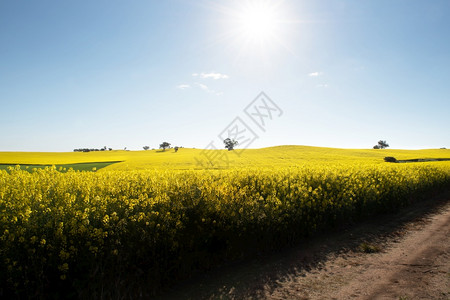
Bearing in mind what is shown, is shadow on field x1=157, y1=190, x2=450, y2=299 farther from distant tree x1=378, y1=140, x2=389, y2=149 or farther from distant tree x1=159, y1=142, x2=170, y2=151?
distant tree x1=378, y1=140, x2=389, y2=149

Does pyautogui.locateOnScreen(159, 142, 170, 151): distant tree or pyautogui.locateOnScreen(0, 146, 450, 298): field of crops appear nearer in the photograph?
pyautogui.locateOnScreen(0, 146, 450, 298): field of crops

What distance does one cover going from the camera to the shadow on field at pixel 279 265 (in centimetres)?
458

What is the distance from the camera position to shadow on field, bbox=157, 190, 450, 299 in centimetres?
458

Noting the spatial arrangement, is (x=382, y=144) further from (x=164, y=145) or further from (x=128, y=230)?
(x=128, y=230)

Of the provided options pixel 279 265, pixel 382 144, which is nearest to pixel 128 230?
pixel 279 265

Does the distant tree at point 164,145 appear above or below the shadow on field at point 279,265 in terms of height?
above

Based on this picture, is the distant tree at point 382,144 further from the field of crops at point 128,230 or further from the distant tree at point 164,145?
the field of crops at point 128,230

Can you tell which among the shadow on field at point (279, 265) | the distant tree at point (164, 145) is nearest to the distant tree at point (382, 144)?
the distant tree at point (164, 145)

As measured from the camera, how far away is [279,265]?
556 cm

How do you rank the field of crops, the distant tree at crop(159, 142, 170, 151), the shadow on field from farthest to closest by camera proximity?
the distant tree at crop(159, 142, 170, 151)
the shadow on field
the field of crops

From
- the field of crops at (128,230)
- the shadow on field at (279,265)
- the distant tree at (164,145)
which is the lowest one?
the shadow on field at (279,265)

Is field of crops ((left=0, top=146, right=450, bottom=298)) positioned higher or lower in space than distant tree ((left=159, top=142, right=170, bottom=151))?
lower

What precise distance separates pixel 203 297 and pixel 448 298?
401cm

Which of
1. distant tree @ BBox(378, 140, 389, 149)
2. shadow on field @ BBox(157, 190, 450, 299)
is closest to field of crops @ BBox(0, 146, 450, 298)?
shadow on field @ BBox(157, 190, 450, 299)
